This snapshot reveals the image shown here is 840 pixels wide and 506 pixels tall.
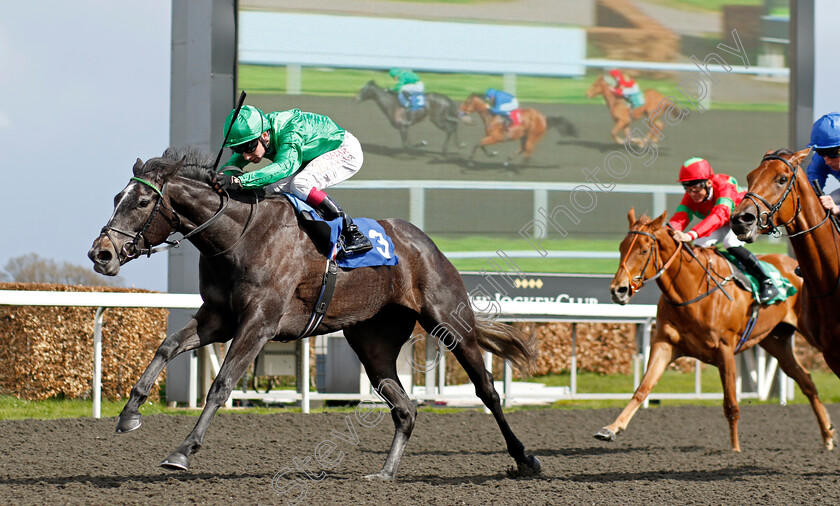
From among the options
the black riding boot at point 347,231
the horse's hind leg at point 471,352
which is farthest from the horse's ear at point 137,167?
the horse's hind leg at point 471,352

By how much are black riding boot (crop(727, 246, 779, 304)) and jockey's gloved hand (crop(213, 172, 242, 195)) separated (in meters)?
3.20

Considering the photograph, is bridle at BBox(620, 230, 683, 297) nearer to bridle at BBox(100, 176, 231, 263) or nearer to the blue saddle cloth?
the blue saddle cloth

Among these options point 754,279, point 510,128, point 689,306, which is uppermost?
point 510,128

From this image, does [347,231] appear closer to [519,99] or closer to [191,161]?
[191,161]

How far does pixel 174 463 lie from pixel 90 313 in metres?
3.57

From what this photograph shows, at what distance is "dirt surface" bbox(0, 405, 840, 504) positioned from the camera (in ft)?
10.9

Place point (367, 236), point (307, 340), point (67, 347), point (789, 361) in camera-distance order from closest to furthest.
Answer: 1. point (367, 236)
2. point (789, 361)
3. point (67, 347)
4. point (307, 340)

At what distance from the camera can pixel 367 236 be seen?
3752mm

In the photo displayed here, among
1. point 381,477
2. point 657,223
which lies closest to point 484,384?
point 381,477

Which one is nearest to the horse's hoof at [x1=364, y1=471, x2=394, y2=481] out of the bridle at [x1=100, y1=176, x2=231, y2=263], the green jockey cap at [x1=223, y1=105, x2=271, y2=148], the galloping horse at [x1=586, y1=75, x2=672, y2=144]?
the bridle at [x1=100, y1=176, x2=231, y2=263]

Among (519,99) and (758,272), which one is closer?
(758,272)

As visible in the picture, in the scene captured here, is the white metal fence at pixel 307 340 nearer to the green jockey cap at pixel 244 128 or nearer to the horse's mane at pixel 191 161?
the horse's mane at pixel 191 161

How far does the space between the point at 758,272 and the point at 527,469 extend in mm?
2265

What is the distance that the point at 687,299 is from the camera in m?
4.96
